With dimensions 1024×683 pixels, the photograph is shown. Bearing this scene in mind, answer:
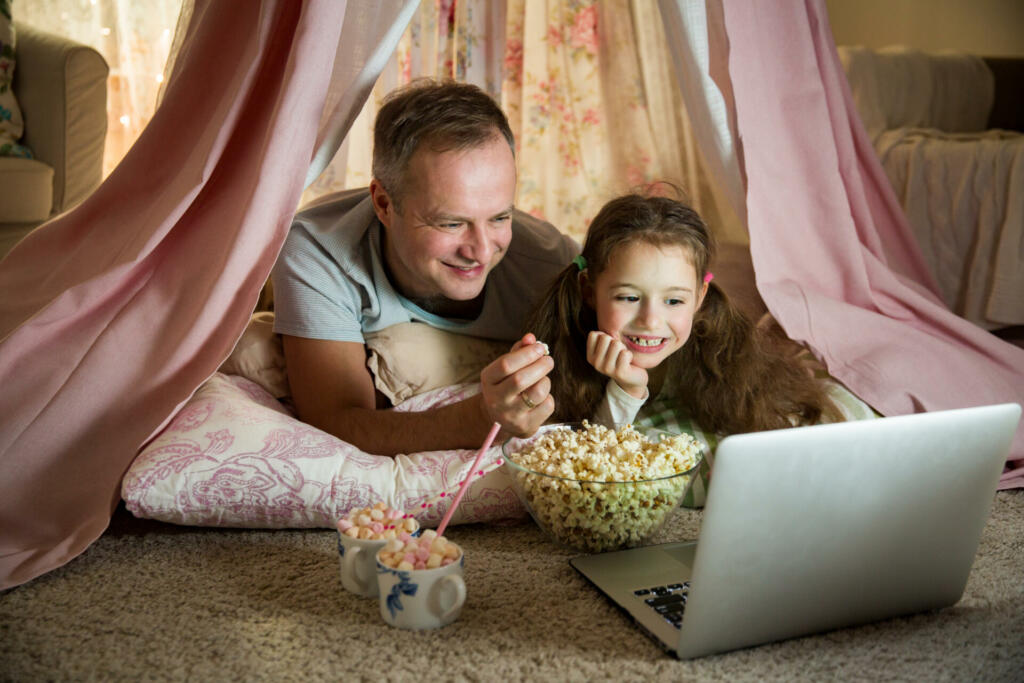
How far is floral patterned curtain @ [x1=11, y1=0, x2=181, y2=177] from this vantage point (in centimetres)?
352

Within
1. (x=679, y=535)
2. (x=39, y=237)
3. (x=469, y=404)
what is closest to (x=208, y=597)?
(x=469, y=404)

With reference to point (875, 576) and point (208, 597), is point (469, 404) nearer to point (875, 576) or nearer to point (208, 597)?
point (208, 597)

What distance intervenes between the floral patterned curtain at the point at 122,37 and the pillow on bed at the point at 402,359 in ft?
6.80

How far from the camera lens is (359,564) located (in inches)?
50.9

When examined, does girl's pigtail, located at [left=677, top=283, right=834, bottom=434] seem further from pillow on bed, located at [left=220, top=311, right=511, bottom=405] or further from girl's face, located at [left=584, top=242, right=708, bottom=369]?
pillow on bed, located at [left=220, top=311, right=511, bottom=405]

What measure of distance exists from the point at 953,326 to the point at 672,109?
1.03 metres

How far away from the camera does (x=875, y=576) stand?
46.1 inches

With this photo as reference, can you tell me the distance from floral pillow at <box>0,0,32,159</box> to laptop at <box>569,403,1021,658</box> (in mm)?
2650

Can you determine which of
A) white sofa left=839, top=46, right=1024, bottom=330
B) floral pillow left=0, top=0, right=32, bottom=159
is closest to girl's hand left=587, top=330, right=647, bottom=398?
white sofa left=839, top=46, right=1024, bottom=330

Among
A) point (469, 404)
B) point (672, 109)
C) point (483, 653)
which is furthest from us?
point (672, 109)

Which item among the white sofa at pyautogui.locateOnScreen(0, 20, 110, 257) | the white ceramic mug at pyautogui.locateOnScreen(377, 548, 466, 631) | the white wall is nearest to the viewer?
the white ceramic mug at pyautogui.locateOnScreen(377, 548, 466, 631)

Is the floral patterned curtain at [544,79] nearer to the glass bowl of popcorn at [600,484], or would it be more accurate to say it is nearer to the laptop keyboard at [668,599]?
the glass bowl of popcorn at [600,484]

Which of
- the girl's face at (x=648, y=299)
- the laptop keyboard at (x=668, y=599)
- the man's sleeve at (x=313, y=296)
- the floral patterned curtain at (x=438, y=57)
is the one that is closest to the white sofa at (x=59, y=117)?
the floral patterned curtain at (x=438, y=57)

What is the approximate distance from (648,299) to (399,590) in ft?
2.30
